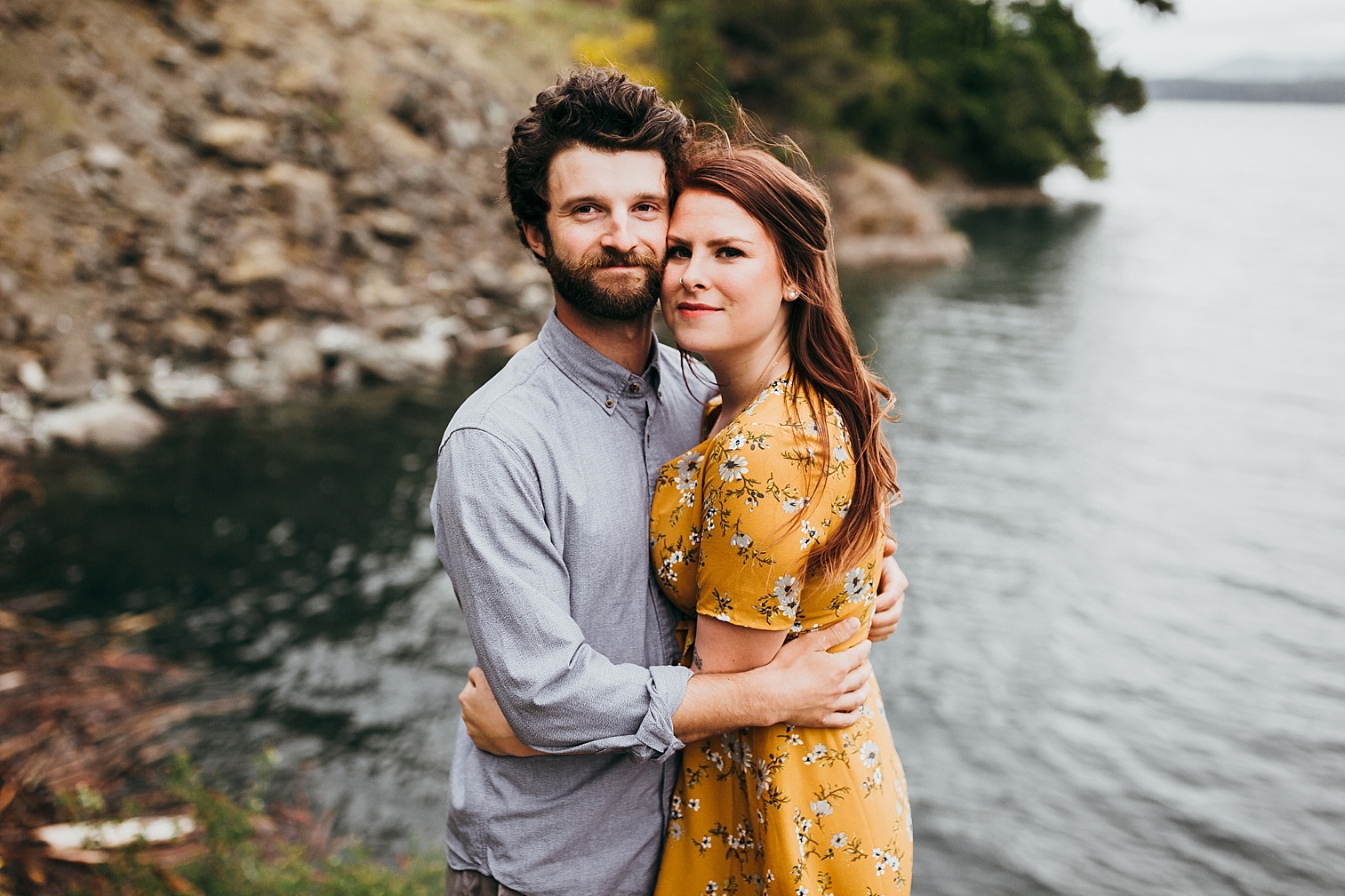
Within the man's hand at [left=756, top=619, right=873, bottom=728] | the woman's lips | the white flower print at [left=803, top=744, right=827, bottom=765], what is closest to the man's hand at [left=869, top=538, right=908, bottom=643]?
the man's hand at [left=756, top=619, right=873, bottom=728]

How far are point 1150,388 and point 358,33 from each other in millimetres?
16937

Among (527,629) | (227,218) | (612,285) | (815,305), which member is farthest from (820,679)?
(227,218)

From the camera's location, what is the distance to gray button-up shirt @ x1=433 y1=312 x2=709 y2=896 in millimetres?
2115

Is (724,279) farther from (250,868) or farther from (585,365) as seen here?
(250,868)

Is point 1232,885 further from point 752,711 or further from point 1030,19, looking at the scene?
point 1030,19

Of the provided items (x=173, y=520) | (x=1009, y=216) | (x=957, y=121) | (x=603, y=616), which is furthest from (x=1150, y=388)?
(x=957, y=121)

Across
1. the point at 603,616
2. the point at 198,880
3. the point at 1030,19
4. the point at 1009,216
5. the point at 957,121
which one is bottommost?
the point at 198,880

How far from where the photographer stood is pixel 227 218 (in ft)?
45.4

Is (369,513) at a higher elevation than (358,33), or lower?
lower

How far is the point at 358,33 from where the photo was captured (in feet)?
59.1

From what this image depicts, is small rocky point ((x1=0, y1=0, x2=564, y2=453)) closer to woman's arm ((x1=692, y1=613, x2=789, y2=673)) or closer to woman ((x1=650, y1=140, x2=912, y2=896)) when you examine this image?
woman ((x1=650, y1=140, x2=912, y2=896))

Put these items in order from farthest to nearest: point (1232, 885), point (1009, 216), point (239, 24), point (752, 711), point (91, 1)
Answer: point (1009, 216) < point (239, 24) < point (91, 1) < point (1232, 885) < point (752, 711)

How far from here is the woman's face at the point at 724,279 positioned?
2.39 meters

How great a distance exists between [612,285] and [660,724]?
116 centimetres
